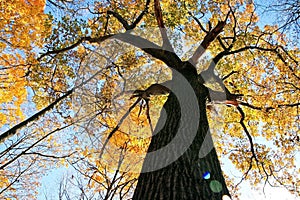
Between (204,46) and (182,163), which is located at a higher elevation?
(204,46)

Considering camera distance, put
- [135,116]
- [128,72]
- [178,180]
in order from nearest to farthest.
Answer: [178,180] < [128,72] < [135,116]

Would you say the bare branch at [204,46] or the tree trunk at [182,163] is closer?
the tree trunk at [182,163]

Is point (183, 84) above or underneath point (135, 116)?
underneath

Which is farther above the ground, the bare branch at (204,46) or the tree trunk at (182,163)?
the bare branch at (204,46)

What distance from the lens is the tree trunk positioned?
107 inches

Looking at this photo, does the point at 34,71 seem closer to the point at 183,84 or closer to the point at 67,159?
the point at 67,159

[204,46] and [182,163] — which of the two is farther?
[204,46]

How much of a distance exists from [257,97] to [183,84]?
446 cm

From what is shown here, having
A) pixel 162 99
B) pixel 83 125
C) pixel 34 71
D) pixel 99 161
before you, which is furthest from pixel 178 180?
pixel 162 99

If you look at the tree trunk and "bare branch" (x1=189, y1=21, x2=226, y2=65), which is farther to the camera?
"bare branch" (x1=189, y1=21, x2=226, y2=65)

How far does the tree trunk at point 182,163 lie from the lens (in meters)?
2.71

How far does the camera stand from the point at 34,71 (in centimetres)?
746

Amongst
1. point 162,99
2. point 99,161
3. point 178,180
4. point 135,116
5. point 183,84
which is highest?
point 162,99

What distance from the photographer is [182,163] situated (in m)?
3.12
